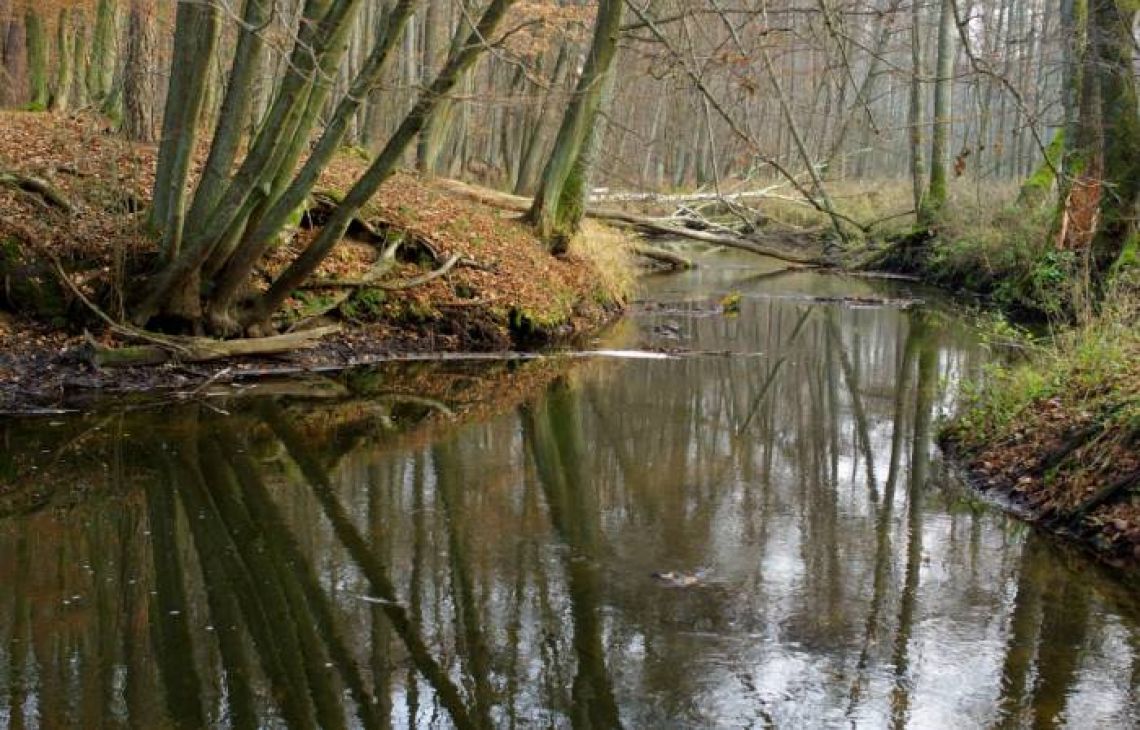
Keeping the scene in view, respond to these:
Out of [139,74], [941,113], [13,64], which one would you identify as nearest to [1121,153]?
[941,113]

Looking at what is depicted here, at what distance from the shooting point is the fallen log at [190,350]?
11292mm

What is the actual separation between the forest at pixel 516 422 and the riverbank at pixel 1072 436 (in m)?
0.04

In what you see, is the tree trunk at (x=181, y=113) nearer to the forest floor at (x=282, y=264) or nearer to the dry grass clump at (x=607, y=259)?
the forest floor at (x=282, y=264)

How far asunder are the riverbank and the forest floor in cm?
698

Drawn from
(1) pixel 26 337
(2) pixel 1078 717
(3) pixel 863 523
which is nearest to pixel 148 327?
(1) pixel 26 337

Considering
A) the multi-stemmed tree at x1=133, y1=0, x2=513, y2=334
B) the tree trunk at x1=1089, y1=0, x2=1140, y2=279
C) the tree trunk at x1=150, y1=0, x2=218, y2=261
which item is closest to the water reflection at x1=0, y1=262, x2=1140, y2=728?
the multi-stemmed tree at x1=133, y1=0, x2=513, y2=334

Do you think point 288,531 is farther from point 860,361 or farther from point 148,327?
point 860,361

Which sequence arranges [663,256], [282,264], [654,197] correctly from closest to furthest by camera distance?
[282,264] → [654,197] → [663,256]

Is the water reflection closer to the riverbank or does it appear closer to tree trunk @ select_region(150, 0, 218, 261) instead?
the riverbank

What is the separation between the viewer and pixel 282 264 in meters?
13.8

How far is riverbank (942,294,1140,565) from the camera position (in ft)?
24.3

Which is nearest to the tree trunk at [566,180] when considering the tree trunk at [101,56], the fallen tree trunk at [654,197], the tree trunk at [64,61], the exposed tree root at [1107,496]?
the fallen tree trunk at [654,197]

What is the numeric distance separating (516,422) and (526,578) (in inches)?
168

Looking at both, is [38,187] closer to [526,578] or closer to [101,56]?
[101,56]
